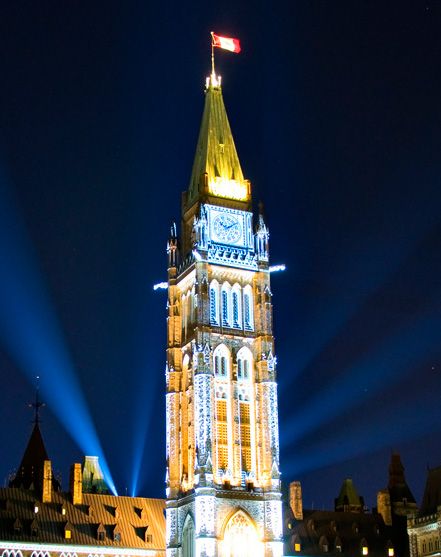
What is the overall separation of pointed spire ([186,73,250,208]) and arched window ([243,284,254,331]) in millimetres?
9831

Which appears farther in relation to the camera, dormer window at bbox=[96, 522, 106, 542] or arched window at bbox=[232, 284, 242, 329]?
dormer window at bbox=[96, 522, 106, 542]

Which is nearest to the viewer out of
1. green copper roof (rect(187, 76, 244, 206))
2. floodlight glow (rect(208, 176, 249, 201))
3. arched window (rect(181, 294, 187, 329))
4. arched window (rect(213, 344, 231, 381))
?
arched window (rect(213, 344, 231, 381))

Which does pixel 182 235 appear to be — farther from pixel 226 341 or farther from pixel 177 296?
pixel 226 341


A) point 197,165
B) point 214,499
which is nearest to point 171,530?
point 214,499

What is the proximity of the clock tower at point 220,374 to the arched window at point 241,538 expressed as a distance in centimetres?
9

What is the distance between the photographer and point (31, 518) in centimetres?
10619

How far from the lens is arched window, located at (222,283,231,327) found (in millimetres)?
105938

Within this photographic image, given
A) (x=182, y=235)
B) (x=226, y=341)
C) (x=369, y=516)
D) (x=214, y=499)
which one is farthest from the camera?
(x=369, y=516)

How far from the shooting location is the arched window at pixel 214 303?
105312mm

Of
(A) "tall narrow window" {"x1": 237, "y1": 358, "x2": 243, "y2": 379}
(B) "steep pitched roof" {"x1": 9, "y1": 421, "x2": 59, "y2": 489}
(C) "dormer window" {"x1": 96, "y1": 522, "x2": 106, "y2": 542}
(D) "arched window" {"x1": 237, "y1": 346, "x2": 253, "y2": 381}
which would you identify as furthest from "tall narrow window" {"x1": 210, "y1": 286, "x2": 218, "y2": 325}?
(B) "steep pitched roof" {"x1": 9, "y1": 421, "x2": 59, "y2": 489}

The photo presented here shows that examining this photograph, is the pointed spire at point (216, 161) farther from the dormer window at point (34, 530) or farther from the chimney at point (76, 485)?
the dormer window at point (34, 530)

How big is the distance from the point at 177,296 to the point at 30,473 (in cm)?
2657

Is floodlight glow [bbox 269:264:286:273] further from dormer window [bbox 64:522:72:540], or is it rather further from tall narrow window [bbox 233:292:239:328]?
dormer window [bbox 64:522:72:540]

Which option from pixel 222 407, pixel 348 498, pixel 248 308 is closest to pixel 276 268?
pixel 248 308
